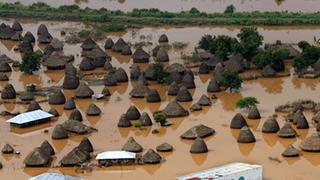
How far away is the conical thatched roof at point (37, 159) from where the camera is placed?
97.2 ft

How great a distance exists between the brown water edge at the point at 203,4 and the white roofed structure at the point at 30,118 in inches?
1024

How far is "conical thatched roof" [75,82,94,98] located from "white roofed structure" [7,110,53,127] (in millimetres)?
3337

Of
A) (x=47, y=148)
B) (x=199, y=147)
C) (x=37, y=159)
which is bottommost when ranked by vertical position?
(x=37, y=159)

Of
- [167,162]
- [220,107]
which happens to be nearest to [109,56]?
[220,107]

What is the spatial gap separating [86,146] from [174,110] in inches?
220

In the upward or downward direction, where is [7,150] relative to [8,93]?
downward

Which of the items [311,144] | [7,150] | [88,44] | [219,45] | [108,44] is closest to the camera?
[311,144]

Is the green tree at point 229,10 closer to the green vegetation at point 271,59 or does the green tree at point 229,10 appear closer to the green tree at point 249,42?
the green tree at point 249,42

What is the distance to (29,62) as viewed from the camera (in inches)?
1658

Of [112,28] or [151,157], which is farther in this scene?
[112,28]

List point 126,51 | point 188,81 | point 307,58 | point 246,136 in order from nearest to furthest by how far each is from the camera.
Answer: point 246,136 < point 188,81 < point 307,58 < point 126,51

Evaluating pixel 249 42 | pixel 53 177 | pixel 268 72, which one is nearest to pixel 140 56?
pixel 249 42

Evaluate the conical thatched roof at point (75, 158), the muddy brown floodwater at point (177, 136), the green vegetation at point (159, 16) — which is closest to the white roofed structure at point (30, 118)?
the muddy brown floodwater at point (177, 136)

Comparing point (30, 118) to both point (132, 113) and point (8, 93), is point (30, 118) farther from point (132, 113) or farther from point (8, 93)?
point (8, 93)
